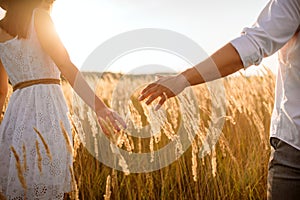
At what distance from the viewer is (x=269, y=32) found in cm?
123

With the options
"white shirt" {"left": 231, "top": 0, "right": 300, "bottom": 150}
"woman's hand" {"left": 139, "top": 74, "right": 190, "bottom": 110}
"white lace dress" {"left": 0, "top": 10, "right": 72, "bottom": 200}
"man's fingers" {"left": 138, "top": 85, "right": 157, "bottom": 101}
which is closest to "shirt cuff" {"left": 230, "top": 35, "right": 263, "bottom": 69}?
"white shirt" {"left": 231, "top": 0, "right": 300, "bottom": 150}

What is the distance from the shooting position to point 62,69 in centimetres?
189

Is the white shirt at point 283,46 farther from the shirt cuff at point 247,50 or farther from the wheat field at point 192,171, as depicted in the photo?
the wheat field at point 192,171

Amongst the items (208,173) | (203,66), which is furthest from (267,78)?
(203,66)

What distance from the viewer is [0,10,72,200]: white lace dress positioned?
191 cm

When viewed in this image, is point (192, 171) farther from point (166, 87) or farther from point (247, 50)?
point (247, 50)

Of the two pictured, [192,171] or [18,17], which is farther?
[192,171]

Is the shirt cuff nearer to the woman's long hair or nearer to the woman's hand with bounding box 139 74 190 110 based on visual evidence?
the woman's hand with bounding box 139 74 190 110

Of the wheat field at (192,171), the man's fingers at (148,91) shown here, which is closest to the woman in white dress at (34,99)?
the wheat field at (192,171)

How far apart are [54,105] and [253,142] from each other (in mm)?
1367

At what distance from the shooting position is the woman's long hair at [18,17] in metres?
1.92

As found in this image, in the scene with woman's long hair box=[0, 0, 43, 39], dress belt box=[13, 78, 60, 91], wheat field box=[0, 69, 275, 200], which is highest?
woman's long hair box=[0, 0, 43, 39]

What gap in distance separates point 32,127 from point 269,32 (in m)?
1.15

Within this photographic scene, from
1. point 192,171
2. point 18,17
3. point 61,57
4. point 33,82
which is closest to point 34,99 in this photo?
point 33,82
